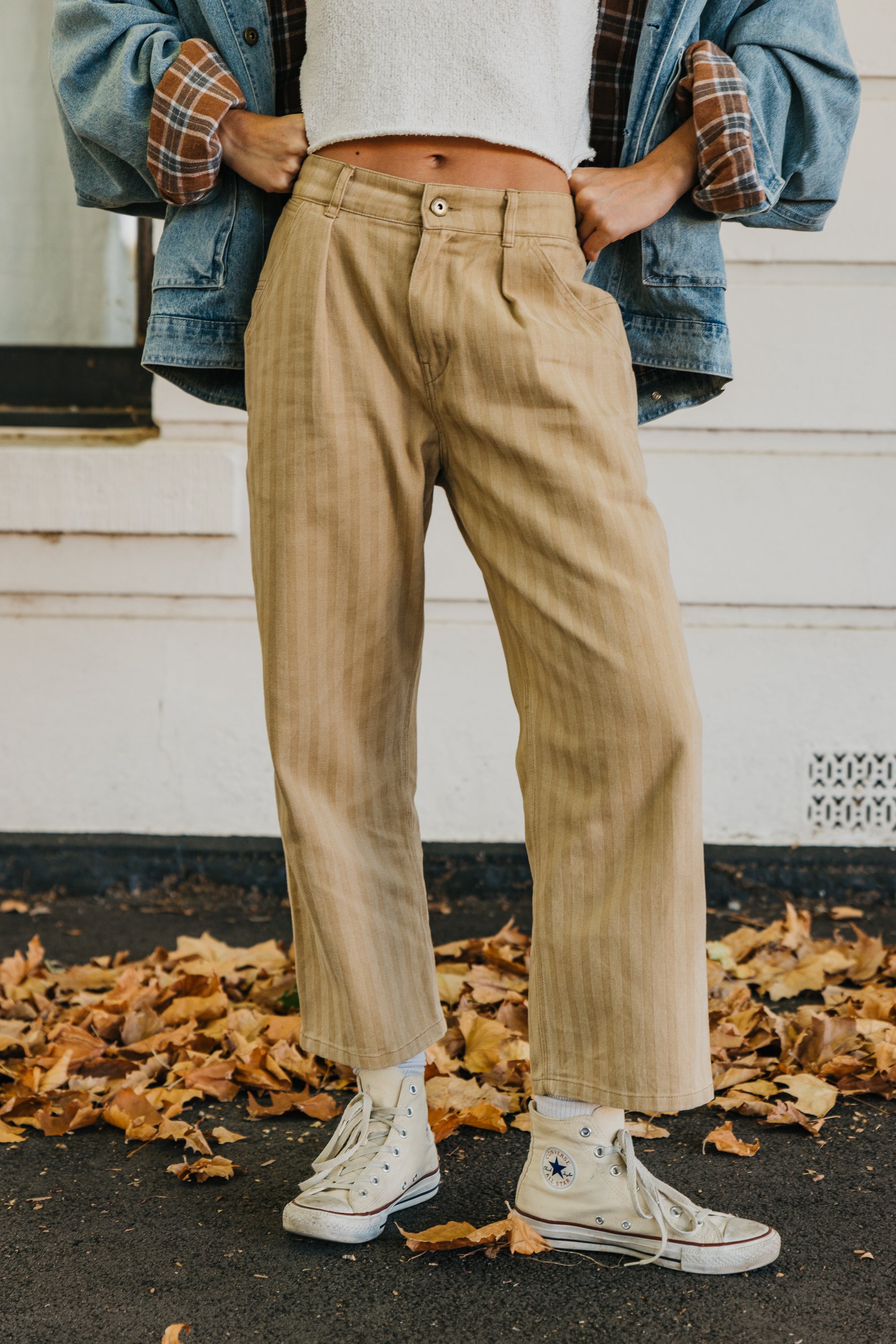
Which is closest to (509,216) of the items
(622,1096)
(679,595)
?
(622,1096)

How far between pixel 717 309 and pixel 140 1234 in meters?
1.51

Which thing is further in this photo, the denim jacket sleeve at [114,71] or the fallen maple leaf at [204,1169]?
the fallen maple leaf at [204,1169]

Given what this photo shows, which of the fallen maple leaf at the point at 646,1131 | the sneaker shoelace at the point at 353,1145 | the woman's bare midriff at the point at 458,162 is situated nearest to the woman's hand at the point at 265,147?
the woman's bare midriff at the point at 458,162

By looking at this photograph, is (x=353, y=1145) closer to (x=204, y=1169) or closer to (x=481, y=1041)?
(x=204, y=1169)

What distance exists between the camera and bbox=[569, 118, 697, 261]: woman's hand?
147 cm

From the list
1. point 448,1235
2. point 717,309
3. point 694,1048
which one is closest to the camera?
point 694,1048

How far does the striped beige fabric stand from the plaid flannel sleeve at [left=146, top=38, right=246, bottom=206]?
140 mm

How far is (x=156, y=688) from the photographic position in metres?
3.23

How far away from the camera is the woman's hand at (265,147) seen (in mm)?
1497

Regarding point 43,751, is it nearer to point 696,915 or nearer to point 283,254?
point 283,254

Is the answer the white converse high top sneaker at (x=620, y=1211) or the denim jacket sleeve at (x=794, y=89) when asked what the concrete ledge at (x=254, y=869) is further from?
the denim jacket sleeve at (x=794, y=89)

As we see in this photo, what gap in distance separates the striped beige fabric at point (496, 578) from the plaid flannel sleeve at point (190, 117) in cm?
14

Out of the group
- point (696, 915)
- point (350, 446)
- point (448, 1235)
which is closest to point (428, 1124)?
point (448, 1235)

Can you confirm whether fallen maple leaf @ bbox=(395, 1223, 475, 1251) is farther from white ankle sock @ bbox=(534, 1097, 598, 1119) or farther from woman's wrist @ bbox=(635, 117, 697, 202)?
woman's wrist @ bbox=(635, 117, 697, 202)
